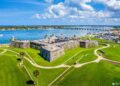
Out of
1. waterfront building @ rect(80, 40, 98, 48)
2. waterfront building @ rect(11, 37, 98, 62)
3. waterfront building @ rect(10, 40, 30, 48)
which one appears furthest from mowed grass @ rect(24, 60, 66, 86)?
waterfront building @ rect(80, 40, 98, 48)

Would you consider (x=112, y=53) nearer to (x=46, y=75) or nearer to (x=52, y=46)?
(x=52, y=46)

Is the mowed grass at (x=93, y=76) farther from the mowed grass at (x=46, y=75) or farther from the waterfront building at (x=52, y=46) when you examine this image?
the waterfront building at (x=52, y=46)

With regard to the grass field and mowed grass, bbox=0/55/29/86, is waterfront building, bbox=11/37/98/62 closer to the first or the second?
the grass field

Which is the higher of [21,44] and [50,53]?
[21,44]

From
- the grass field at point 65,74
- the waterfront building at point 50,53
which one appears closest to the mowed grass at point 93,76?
the grass field at point 65,74

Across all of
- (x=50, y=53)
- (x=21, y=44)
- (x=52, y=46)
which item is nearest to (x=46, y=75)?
(x=50, y=53)
